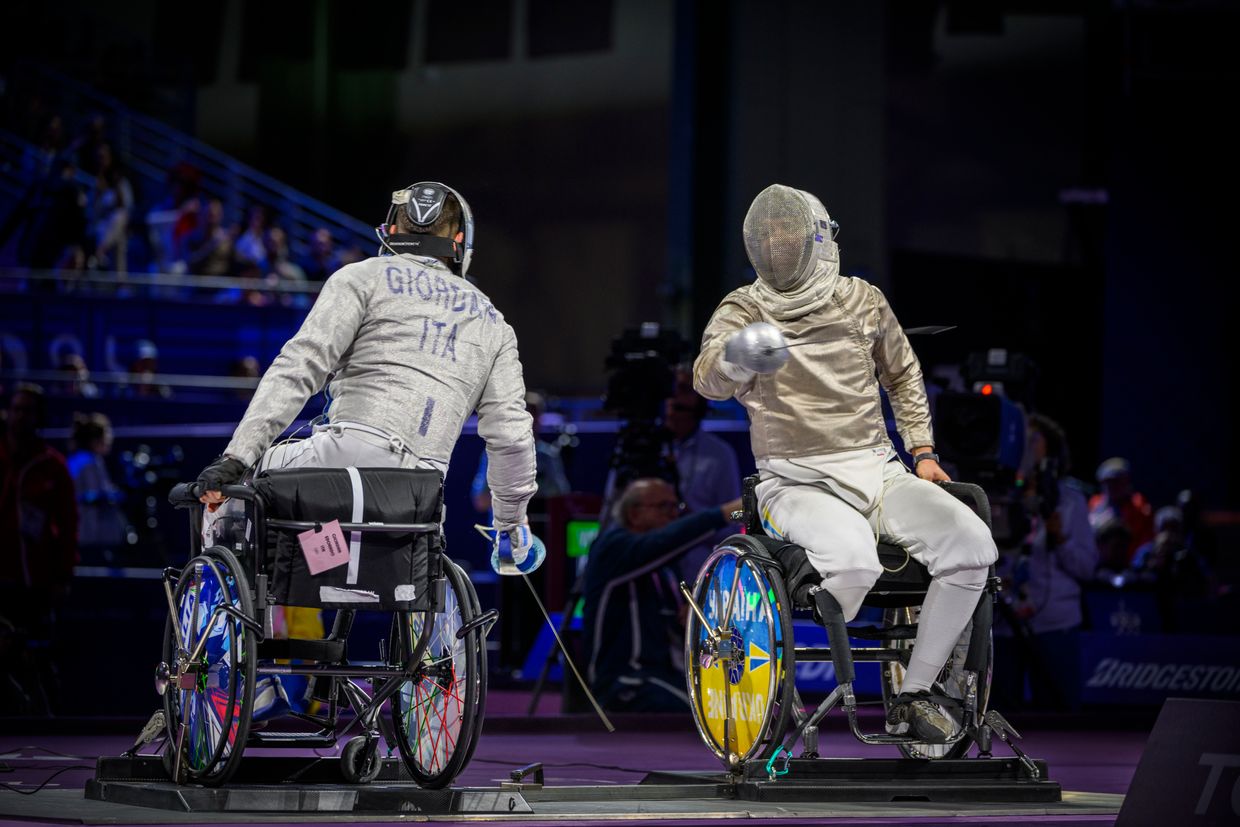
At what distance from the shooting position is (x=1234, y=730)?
3154mm

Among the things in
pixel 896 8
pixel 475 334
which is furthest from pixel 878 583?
pixel 896 8

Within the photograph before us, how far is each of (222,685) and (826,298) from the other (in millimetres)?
1744

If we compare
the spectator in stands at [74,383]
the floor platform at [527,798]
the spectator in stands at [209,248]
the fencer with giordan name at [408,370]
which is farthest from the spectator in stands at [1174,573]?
the spectator in stands at [209,248]

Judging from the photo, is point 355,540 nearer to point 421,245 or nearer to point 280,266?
point 421,245

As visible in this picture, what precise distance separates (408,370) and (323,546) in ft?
1.71

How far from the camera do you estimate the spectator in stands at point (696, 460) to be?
7273mm

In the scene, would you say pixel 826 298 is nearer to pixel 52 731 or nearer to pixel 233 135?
pixel 52 731

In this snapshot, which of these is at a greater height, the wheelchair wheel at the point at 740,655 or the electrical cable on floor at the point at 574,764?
the wheelchair wheel at the point at 740,655

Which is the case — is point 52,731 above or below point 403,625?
below

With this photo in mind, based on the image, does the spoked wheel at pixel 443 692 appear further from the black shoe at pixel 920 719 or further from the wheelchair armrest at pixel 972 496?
the wheelchair armrest at pixel 972 496

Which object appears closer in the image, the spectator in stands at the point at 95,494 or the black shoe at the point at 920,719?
the black shoe at the point at 920,719

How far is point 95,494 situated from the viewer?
9359mm

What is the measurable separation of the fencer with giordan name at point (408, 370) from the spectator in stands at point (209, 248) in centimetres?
1019

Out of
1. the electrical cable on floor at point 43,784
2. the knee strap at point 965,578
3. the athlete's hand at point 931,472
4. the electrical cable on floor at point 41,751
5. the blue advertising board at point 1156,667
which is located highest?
the athlete's hand at point 931,472
